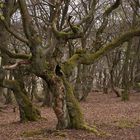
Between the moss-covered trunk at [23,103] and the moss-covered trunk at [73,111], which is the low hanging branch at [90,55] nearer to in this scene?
the moss-covered trunk at [73,111]

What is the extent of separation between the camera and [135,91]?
43.2 metres

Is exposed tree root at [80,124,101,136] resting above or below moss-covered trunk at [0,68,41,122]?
below

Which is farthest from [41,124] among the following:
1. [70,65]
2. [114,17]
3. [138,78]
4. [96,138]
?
[138,78]

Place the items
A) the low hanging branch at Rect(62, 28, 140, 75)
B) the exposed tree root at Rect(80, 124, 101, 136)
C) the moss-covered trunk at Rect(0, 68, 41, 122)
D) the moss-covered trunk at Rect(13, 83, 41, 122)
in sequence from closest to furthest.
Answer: the exposed tree root at Rect(80, 124, 101, 136) → the low hanging branch at Rect(62, 28, 140, 75) → the moss-covered trunk at Rect(0, 68, 41, 122) → the moss-covered trunk at Rect(13, 83, 41, 122)

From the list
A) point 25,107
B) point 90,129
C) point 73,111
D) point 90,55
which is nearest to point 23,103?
point 25,107

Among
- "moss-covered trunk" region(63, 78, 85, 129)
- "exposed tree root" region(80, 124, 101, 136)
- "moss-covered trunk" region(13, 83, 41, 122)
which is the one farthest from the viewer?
"moss-covered trunk" region(13, 83, 41, 122)

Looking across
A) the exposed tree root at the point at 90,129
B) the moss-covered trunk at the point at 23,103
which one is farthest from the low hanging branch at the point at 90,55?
the moss-covered trunk at the point at 23,103

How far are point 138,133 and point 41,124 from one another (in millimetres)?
4651

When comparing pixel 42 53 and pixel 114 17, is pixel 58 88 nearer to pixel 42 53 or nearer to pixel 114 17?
pixel 42 53

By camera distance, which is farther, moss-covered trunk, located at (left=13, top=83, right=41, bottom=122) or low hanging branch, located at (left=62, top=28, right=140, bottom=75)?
moss-covered trunk, located at (left=13, top=83, right=41, bottom=122)

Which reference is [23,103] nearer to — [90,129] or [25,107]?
[25,107]

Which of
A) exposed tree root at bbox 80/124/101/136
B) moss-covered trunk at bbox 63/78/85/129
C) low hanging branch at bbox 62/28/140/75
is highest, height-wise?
low hanging branch at bbox 62/28/140/75

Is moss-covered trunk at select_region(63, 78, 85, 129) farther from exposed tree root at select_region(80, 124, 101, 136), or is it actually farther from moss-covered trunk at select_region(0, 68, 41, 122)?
moss-covered trunk at select_region(0, 68, 41, 122)

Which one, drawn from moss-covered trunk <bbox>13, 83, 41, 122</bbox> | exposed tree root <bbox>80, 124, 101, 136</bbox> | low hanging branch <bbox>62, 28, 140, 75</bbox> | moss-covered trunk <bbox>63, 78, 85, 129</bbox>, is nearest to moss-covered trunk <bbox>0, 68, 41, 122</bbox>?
moss-covered trunk <bbox>13, 83, 41, 122</bbox>
